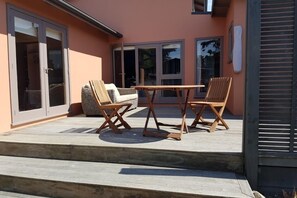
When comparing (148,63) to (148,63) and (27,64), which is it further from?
(27,64)

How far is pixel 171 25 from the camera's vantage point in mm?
7355

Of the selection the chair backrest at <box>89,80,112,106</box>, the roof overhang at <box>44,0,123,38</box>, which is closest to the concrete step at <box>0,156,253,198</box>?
the chair backrest at <box>89,80,112,106</box>

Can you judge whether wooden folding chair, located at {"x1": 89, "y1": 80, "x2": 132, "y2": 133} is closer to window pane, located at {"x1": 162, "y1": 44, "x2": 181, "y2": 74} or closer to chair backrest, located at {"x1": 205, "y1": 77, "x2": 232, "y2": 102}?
chair backrest, located at {"x1": 205, "y1": 77, "x2": 232, "y2": 102}

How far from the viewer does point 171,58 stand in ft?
24.6

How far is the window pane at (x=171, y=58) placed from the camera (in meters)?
7.44

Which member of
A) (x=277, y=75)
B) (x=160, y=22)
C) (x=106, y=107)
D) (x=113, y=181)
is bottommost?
(x=113, y=181)

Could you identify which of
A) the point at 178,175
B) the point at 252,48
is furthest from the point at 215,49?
the point at 178,175

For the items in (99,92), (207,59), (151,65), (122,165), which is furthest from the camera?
Result: (151,65)

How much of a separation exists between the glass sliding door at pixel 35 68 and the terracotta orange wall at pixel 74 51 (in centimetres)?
13

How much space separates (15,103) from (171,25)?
16.6 feet

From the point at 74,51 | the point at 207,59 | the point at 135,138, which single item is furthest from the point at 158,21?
the point at 135,138

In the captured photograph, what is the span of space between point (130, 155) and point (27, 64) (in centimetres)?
270

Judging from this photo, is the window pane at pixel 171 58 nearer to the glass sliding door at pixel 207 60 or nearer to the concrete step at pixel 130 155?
the glass sliding door at pixel 207 60

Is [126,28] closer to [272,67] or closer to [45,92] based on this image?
[45,92]
